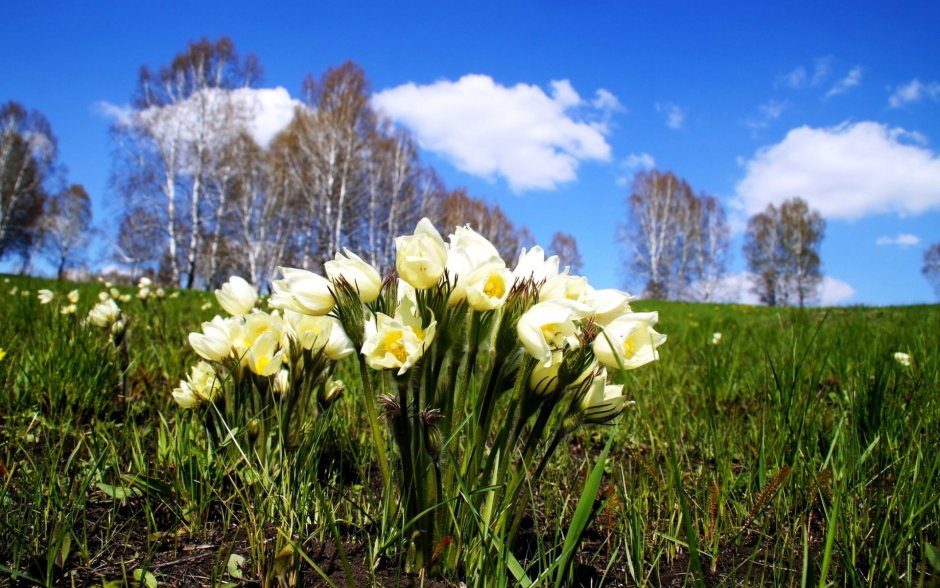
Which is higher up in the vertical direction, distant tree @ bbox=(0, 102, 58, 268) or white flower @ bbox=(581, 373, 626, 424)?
distant tree @ bbox=(0, 102, 58, 268)

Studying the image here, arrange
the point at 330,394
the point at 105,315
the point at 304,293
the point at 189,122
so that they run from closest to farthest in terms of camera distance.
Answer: the point at 304,293 → the point at 330,394 → the point at 105,315 → the point at 189,122

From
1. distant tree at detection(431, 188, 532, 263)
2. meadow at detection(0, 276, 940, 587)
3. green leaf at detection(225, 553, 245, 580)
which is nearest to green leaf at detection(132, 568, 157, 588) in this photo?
meadow at detection(0, 276, 940, 587)

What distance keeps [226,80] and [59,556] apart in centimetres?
2481

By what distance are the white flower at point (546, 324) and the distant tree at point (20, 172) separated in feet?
125

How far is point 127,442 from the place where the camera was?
71.6 inches

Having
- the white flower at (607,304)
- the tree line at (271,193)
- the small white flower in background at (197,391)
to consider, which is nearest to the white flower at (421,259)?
the white flower at (607,304)

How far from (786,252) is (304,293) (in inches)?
1893

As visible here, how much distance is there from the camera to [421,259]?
95 cm

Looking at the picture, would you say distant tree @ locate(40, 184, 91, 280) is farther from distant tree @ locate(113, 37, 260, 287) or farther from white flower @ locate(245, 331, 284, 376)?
white flower @ locate(245, 331, 284, 376)

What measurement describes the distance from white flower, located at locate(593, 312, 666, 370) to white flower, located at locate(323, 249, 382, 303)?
460 mm

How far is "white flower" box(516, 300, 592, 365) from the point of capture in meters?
0.91

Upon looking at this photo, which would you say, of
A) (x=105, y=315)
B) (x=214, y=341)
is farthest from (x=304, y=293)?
(x=105, y=315)

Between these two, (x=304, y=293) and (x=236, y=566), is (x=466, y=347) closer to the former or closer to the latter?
(x=304, y=293)

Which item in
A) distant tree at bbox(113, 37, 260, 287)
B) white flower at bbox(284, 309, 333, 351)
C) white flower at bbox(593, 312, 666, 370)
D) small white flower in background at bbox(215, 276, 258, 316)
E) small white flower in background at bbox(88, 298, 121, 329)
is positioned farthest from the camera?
distant tree at bbox(113, 37, 260, 287)
